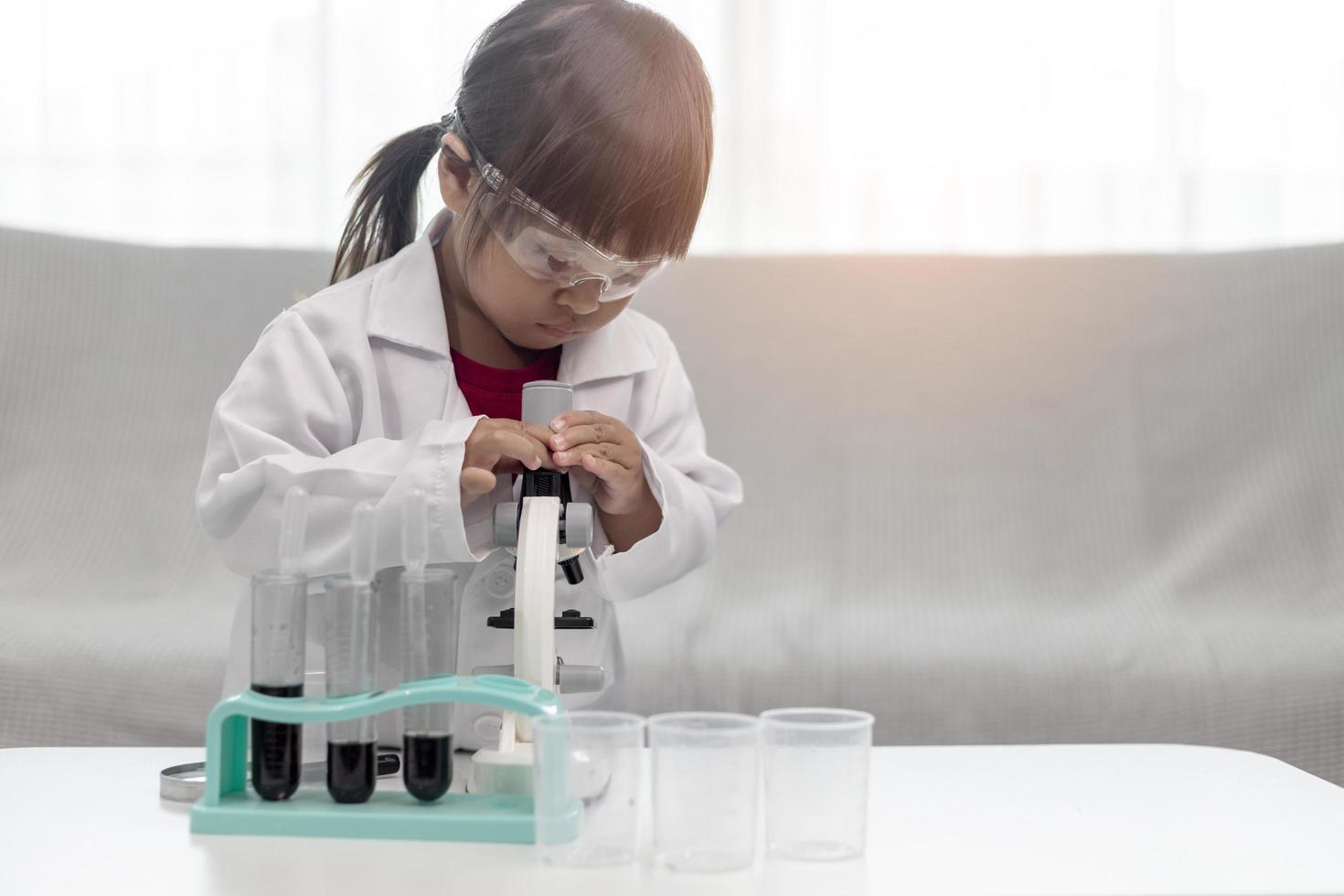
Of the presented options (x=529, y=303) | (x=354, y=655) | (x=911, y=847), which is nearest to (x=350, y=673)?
(x=354, y=655)

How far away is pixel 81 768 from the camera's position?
91 cm

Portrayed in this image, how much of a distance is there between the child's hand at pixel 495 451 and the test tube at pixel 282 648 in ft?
0.70

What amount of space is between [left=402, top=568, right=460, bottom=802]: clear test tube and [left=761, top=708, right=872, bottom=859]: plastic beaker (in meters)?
0.20

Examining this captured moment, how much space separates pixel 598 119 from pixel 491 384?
31cm

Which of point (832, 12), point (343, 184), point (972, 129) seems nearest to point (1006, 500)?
point (972, 129)

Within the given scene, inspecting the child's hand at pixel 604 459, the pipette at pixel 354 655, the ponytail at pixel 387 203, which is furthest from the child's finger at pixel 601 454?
the ponytail at pixel 387 203

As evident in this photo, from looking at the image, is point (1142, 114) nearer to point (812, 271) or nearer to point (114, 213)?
point (812, 271)

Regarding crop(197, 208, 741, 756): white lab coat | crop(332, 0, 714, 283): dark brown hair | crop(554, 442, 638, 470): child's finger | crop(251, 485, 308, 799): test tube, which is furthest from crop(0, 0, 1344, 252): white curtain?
crop(251, 485, 308, 799): test tube

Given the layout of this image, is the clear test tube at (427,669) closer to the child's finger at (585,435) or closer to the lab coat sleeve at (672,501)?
the child's finger at (585,435)

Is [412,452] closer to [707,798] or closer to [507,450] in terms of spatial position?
[507,450]

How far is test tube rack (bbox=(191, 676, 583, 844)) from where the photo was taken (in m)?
0.72

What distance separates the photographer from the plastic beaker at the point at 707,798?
26.6 inches

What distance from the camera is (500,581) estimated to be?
0.97m

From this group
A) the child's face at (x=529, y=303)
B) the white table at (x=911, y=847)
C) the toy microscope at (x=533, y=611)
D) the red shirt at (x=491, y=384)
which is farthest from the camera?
the red shirt at (x=491, y=384)
